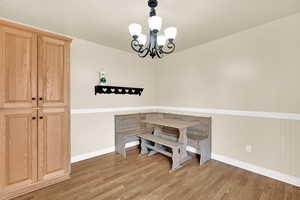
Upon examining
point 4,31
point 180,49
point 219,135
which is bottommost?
point 219,135

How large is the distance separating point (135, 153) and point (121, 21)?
2546 mm

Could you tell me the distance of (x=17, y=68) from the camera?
1750 mm

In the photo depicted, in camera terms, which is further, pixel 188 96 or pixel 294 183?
pixel 188 96

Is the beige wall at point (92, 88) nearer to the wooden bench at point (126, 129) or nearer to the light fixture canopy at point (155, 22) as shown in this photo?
the wooden bench at point (126, 129)

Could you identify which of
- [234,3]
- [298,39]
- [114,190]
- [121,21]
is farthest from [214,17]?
[114,190]

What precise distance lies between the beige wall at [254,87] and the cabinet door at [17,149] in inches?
112

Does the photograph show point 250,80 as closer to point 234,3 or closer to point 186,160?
point 234,3

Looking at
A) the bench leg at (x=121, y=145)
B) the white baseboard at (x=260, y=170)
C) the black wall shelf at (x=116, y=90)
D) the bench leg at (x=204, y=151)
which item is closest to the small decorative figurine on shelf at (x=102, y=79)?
the black wall shelf at (x=116, y=90)

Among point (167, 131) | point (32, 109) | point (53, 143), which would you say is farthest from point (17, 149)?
point (167, 131)

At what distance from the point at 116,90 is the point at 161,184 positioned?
206cm

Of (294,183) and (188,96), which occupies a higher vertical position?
(188,96)

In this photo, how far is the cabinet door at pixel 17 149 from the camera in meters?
1.67

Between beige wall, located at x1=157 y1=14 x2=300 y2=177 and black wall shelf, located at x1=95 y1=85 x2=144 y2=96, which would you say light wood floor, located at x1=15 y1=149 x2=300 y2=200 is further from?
black wall shelf, located at x1=95 y1=85 x2=144 y2=96

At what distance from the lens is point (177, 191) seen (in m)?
1.91
